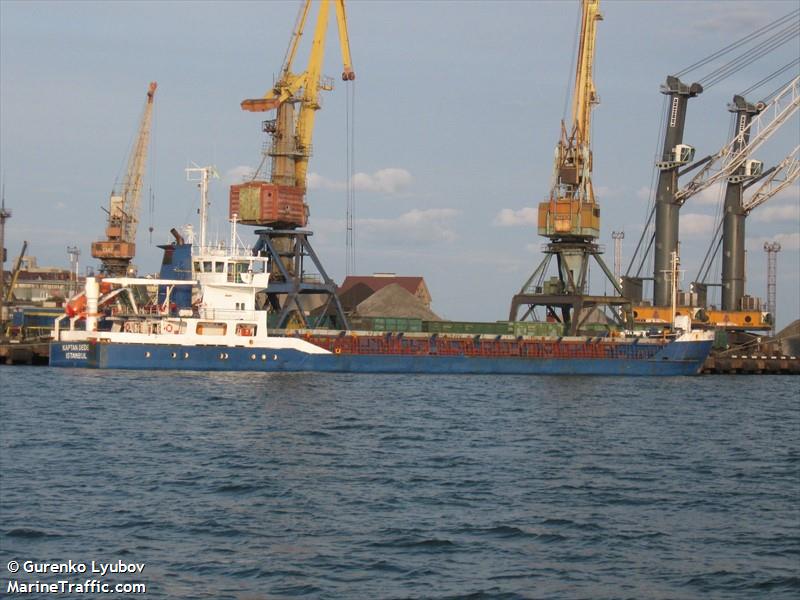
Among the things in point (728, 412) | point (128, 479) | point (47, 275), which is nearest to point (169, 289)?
point (728, 412)

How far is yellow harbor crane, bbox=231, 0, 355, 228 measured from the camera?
7188cm

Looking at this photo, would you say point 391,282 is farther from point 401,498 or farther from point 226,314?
point 401,498

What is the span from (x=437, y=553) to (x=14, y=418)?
2282cm

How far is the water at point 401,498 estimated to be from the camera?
717 inches

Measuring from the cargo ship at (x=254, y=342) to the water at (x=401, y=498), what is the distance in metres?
18.9

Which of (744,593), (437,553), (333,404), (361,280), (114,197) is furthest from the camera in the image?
(361,280)

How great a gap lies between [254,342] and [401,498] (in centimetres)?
4245

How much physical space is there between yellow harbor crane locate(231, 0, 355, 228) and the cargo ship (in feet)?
11.5

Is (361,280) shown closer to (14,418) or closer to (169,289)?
(169,289)

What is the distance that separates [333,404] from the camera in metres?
45.4
